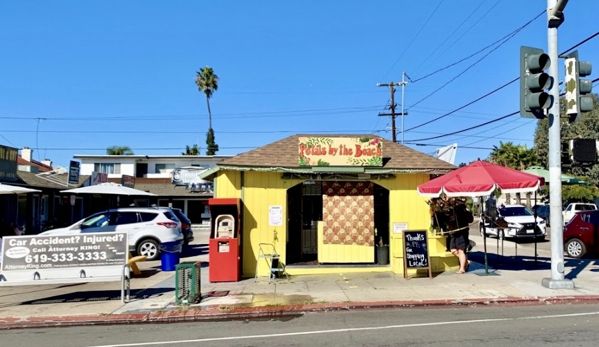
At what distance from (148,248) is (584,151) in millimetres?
13619

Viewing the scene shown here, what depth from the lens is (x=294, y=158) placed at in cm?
1312

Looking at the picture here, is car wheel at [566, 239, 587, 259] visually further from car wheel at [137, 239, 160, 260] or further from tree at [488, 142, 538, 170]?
tree at [488, 142, 538, 170]

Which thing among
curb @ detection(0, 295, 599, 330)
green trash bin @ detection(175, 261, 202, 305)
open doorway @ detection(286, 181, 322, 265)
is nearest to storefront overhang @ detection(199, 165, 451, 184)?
open doorway @ detection(286, 181, 322, 265)

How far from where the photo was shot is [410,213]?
42.1 ft

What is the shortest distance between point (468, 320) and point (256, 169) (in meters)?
6.56

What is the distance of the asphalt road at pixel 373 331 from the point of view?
21.5ft

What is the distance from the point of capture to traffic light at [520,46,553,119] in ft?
Result: 32.0

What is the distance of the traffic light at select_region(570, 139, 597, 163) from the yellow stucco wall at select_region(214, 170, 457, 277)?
371 centimetres

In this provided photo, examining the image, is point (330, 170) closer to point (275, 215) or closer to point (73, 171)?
point (275, 215)

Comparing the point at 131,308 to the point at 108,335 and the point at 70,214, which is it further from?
the point at 70,214

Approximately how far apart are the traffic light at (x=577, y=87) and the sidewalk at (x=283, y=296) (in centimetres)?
376

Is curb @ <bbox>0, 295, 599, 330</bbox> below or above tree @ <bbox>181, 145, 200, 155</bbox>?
below

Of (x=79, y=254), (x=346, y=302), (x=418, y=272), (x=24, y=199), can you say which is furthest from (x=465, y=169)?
(x=24, y=199)

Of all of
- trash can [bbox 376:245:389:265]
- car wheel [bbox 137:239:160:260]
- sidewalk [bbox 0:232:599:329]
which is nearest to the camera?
sidewalk [bbox 0:232:599:329]
